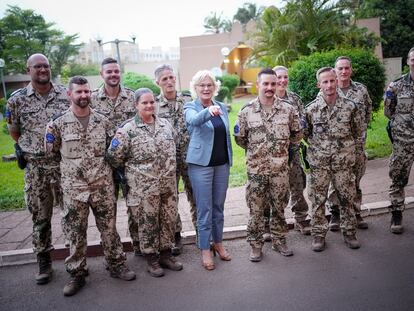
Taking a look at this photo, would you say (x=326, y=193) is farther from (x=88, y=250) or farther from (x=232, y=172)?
(x=232, y=172)

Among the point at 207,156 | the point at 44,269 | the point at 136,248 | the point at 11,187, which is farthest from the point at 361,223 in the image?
the point at 11,187

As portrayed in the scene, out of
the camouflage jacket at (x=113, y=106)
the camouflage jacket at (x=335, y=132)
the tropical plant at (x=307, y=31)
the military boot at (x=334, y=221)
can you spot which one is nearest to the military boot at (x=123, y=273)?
the camouflage jacket at (x=113, y=106)

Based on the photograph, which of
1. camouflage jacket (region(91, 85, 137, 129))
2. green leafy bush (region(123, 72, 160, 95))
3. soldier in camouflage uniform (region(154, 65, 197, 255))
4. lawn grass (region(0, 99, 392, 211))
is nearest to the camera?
camouflage jacket (region(91, 85, 137, 129))

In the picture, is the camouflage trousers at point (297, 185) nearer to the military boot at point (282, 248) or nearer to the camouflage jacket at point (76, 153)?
the military boot at point (282, 248)

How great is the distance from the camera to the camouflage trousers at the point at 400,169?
466cm

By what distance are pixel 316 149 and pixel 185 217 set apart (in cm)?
247

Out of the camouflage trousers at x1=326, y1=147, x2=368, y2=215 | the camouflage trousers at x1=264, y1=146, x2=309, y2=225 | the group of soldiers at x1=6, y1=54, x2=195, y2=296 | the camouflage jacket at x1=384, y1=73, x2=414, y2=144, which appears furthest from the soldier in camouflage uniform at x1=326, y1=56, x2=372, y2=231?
the group of soldiers at x1=6, y1=54, x2=195, y2=296

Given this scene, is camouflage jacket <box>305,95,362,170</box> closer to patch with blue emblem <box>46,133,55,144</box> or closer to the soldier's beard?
the soldier's beard

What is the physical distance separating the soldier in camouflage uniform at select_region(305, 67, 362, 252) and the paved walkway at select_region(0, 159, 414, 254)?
3.12 feet

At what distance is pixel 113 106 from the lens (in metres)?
4.41

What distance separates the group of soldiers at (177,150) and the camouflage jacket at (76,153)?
0.01m

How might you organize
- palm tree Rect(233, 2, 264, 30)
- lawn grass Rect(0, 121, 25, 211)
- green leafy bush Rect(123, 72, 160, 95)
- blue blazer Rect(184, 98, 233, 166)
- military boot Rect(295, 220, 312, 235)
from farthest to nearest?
palm tree Rect(233, 2, 264, 30) → green leafy bush Rect(123, 72, 160, 95) → lawn grass Rect(0, 121, 25, 211) → military boot Rect(295, 220, 312, 235) → blue blazer Rect(184, 98, 233, 166)

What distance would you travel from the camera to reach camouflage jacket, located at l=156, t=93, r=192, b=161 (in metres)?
4.56

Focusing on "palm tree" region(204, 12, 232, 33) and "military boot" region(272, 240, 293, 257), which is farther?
"palm tree" region(204, 12, 232, 33)
